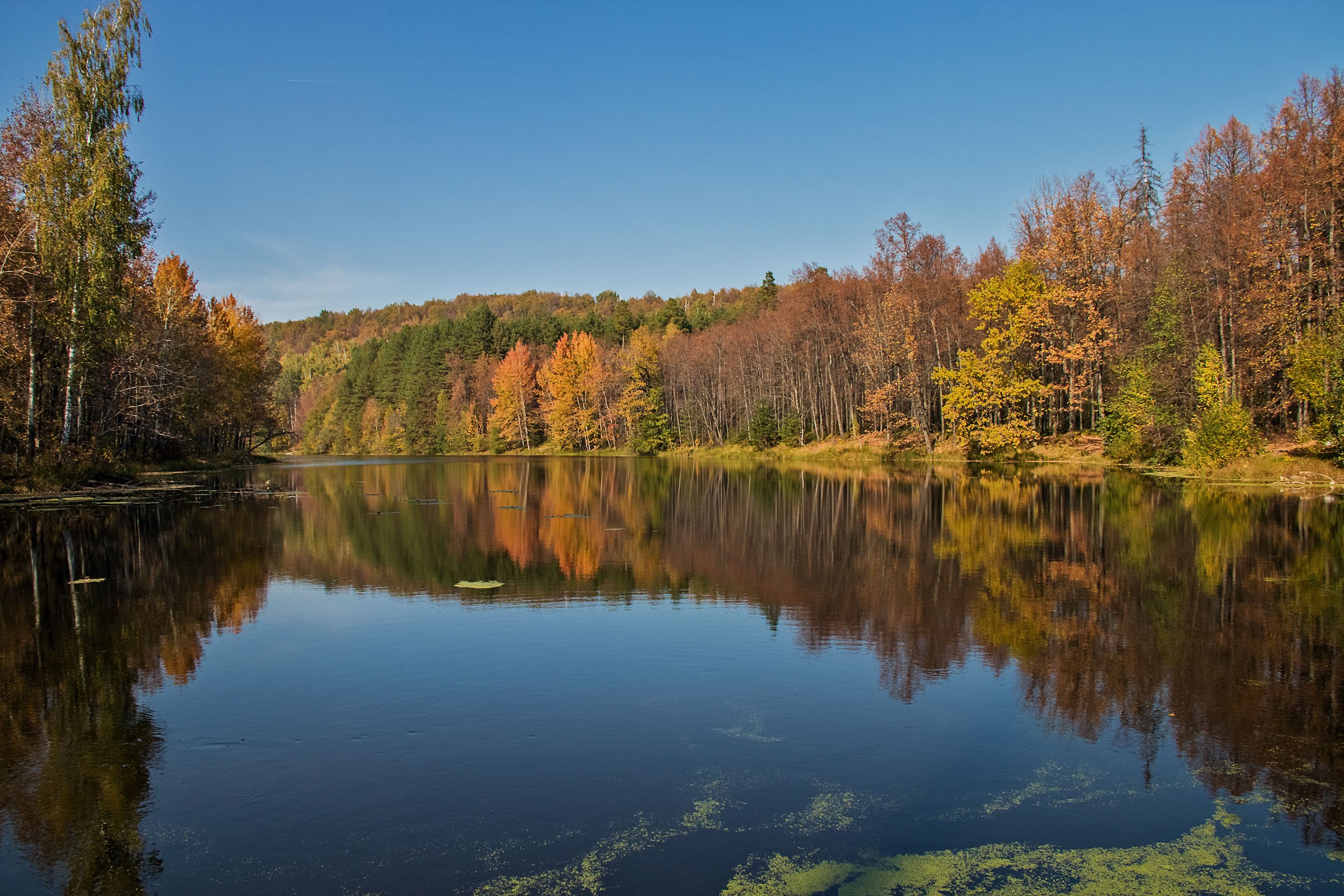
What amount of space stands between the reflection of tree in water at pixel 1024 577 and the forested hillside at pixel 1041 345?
852cm

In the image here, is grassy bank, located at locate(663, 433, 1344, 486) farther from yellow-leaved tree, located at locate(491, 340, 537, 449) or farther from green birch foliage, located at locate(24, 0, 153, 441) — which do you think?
green birch foliage, located at locate(24, 0, 153, 441)

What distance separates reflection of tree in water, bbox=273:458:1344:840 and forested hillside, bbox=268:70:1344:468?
28.0 ft

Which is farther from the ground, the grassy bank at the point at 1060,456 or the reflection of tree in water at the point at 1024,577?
the grassy bank at the point at 1060,456

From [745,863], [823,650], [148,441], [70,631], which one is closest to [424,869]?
[745,863]

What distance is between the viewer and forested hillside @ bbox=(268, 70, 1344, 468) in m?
32.2

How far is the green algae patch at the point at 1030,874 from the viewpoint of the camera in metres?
4.59

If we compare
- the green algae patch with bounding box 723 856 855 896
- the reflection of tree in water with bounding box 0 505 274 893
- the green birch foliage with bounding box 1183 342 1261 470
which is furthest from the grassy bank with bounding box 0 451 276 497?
the green birch foliage with bounding box 1183 342 1261 470

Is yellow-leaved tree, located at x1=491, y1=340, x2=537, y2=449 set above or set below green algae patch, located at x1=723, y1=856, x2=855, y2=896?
above

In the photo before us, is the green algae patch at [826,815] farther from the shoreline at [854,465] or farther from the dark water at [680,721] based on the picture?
the shoreline at [854,465]

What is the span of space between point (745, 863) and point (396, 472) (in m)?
51.8

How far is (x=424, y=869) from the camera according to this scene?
475 cm

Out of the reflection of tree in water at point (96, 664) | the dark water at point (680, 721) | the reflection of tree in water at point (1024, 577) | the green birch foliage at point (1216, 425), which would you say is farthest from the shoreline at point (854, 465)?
the dark water at point (680, 721)

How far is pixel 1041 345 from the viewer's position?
149 feet

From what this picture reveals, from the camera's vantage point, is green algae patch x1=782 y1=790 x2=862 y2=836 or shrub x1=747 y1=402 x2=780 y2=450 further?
shrub x1=747 y1=402 x2=780 y2=450
